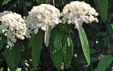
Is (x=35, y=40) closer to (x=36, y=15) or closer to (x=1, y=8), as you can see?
(x=36, y=15)

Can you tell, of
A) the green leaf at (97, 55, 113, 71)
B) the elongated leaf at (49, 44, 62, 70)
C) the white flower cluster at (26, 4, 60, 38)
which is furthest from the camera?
the green leaf at (97, 55, 113, 71)

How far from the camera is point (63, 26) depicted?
0.82 m

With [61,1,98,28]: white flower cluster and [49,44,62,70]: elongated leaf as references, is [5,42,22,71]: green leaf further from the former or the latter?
[61,1,98,28]: white flower cluster

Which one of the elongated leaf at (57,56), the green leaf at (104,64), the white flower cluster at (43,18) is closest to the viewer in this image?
the white flower cluster at (43,18)

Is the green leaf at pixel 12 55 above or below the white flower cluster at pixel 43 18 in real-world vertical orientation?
below

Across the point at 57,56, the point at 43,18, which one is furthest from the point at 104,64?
the point at 43,18

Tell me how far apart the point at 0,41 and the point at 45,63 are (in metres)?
1.28

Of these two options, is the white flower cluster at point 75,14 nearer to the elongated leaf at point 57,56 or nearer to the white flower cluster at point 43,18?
the white flower cluster at point 43,18

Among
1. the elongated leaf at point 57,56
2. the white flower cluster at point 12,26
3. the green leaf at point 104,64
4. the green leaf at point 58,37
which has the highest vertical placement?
the white flower cluster at point 12,26

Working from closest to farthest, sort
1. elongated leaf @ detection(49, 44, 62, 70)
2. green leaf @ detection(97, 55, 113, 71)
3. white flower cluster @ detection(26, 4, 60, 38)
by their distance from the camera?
white flower cluster @ detection(26, 4, 60, 38), elongated leaf @ detection(49, 44, 62, 70), green leaf @ detection(97, 55, 113, 71)

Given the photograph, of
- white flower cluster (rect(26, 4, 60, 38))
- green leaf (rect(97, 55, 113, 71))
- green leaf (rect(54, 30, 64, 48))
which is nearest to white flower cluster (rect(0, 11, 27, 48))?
white flower cluster (rect(26, 4, 60, 38))

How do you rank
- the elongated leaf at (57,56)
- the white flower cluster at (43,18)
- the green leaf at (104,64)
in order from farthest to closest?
the green leaf at (104,64) → the elongated leaf at (57,56) → the white flower cluster at (43,18)

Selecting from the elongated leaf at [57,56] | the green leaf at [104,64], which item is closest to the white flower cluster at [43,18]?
the elongated leaf at [57,56]

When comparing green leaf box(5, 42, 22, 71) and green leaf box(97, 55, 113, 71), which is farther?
green leaf box(97, 55, 113, 71)
